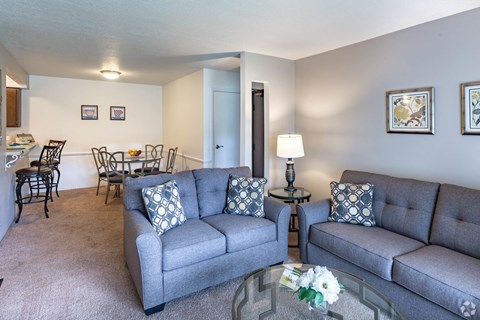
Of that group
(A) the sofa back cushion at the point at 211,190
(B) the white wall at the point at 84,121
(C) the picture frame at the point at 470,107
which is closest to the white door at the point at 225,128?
(A) the sofa back cushion at the point at 211,190

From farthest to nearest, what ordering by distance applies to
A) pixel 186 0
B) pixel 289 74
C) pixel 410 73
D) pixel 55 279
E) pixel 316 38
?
pixel 289 74 → pixel 316 38 → pixel 410 73 → pixel 55 279 → pixel 186 0

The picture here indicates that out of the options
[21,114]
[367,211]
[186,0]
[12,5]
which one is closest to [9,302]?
[12,5]

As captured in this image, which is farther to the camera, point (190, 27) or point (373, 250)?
point (190, 27)

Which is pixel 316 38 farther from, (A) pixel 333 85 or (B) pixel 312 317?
(B) pixel 312 317

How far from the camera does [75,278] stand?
8.36 feet

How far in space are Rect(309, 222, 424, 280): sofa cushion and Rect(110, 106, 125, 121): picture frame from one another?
5.48m

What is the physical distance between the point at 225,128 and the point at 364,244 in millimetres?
3544

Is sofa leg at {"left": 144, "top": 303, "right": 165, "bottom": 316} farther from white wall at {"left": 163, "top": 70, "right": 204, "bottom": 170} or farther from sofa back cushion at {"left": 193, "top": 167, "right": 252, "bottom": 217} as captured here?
white wall at {"left": 163, "top": 70, "right": 204, "bottom": 170}

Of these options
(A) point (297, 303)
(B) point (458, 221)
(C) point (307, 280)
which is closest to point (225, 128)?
(B) point (458, 221)

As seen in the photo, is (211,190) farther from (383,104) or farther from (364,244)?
(383,104)

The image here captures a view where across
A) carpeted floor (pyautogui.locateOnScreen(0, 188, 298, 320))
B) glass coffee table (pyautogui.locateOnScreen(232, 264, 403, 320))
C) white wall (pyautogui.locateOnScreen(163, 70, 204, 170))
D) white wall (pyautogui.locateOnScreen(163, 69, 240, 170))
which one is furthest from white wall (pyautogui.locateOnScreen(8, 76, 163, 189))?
glass coffee table (pyautogui.locateOnScreen(232, 264, 403, 320))

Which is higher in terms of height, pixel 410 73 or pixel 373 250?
pixel 410 73

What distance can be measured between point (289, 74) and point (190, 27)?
5.88 feet

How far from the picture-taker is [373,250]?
2143mm
